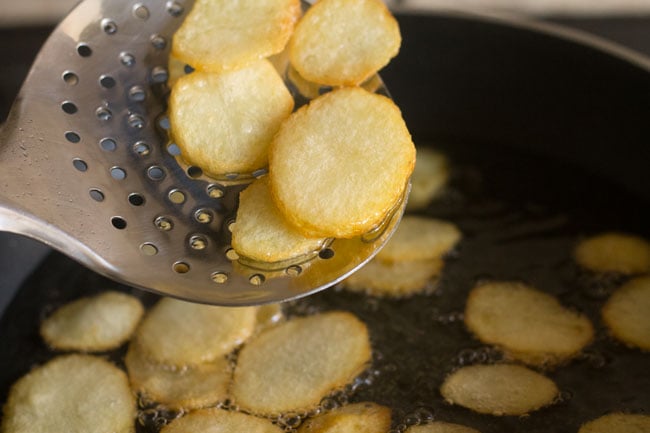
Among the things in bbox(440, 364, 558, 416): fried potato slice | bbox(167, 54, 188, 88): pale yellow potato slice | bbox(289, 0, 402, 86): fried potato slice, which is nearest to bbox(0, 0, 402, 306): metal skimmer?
bbox(167, 54, 188, 88): pale yellow potato slice

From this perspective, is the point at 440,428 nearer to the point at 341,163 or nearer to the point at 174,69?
the point at 341,163

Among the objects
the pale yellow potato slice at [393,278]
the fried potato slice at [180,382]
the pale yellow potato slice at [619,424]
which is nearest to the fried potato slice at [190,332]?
the fried potato slice at [180,382]

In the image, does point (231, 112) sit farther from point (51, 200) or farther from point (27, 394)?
point (27, 394)

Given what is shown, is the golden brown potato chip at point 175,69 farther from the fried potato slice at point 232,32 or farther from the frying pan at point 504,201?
the frying pan at point 504,201

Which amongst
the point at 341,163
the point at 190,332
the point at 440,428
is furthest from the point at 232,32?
the point at 440,428

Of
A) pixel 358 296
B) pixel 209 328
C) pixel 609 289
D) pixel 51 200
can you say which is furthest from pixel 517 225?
pixel 51 200
